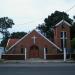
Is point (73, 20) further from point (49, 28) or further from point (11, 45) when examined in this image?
point (11, 45)

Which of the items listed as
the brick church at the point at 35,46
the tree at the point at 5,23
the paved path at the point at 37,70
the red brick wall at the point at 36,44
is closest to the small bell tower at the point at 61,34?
the brick church at the point at 35,46

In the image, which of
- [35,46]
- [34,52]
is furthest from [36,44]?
[34,52]

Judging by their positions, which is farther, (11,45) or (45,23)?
(45,23)

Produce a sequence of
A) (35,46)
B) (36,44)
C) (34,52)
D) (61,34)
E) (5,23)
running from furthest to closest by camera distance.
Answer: (5,23), (61,34), (35,46), (36,44), (34,52)

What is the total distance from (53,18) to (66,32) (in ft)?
80.3

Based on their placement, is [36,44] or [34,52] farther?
[36,44]

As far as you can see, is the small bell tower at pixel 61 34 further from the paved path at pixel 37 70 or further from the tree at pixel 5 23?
the paved path at pixel 37 70

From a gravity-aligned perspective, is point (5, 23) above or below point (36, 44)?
above

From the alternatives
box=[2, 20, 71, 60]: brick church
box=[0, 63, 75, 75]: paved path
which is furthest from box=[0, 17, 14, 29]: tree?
box=[0, 63, 75, 75]: paved path

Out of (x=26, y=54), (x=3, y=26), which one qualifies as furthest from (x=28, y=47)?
(x=3, y=26)

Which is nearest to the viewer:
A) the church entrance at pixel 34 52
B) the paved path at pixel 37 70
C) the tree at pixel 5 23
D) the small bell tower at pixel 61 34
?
the paved path at pixel 37 70

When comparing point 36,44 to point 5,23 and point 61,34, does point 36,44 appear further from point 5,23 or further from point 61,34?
point 5,23

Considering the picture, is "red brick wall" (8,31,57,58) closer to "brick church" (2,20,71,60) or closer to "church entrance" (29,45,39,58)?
"brick church" (2,20,71,60)

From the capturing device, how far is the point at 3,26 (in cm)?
10875
